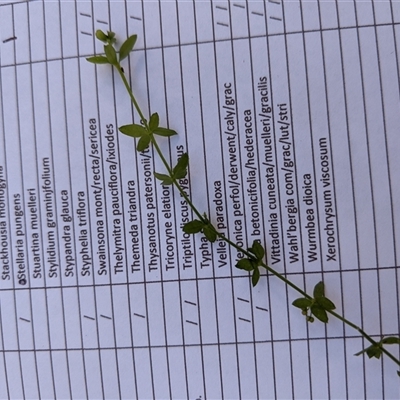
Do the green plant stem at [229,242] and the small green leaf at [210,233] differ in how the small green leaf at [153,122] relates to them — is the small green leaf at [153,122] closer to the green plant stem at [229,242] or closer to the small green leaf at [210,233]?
the green plant stem at [229,242]

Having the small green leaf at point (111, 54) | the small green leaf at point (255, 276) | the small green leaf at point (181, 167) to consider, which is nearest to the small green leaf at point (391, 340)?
the small green leaf at point (255, 276)

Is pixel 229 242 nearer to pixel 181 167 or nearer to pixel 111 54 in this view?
pixel 181 167

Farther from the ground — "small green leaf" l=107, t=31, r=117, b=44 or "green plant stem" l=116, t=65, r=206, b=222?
"small green leaf" l=107, t=31, r=117, b=44

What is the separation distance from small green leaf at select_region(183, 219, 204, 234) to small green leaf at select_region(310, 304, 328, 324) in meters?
0.16

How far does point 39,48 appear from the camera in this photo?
574mm

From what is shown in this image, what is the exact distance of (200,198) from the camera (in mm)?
555

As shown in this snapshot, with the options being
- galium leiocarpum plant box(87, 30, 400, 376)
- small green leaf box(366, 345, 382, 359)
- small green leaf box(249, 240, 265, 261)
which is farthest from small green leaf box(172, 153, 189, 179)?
small green leaf box(366, 345, 382, 359)

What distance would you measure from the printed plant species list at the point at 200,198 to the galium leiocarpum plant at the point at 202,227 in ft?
0.06

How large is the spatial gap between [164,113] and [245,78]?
4.2 inches

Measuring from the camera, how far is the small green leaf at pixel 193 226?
53cm

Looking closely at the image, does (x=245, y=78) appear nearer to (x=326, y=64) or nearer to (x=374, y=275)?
(x=326, y=64)

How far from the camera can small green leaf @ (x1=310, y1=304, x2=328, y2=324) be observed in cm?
52

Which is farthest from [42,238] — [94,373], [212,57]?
[212,57]

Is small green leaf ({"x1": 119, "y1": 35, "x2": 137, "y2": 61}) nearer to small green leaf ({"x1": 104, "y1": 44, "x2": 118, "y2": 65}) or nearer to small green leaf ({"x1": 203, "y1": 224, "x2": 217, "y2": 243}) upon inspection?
small green leaf ({"x1": 104, "y1": 44, "x2": 118, "y2": 65})
